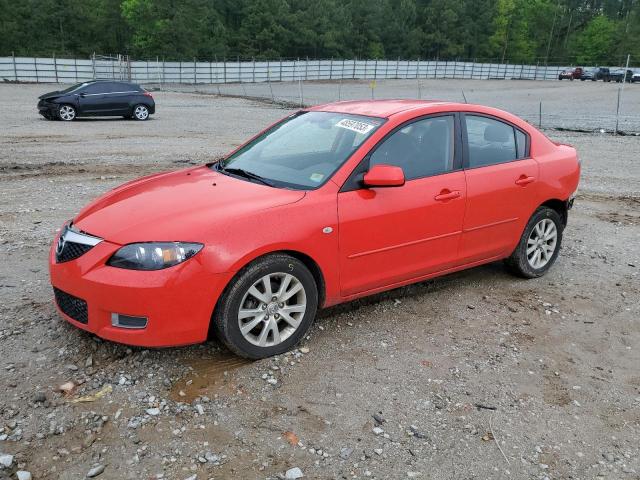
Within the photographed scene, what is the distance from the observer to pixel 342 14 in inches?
3563

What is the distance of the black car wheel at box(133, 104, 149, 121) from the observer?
20547 mm

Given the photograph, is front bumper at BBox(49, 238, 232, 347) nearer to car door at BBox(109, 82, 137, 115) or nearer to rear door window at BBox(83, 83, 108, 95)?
rear door window at BBox(83, 83, 108, 95)

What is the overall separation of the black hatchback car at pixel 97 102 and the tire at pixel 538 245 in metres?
17.5

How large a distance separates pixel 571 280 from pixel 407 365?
251 centimetres

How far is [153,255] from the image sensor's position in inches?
135

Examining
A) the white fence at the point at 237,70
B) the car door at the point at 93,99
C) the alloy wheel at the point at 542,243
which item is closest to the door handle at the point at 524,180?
the alloy wheel at the point at 542,243

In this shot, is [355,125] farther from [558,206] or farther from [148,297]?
[558,206]

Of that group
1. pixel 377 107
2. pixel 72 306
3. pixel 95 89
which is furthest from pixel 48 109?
pixel 72 306

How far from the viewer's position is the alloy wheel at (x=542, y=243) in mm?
5441

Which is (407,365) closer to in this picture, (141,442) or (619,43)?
(141,442)

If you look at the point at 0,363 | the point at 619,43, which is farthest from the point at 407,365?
the point at 619,43

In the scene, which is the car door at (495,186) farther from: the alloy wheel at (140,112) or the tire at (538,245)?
the alloy wheel at (140,112)

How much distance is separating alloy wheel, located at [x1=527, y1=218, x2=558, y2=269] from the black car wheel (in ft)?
58.1

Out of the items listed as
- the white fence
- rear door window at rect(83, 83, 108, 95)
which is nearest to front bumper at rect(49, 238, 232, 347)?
rear door window at rect(83, 83, 108, 95)
